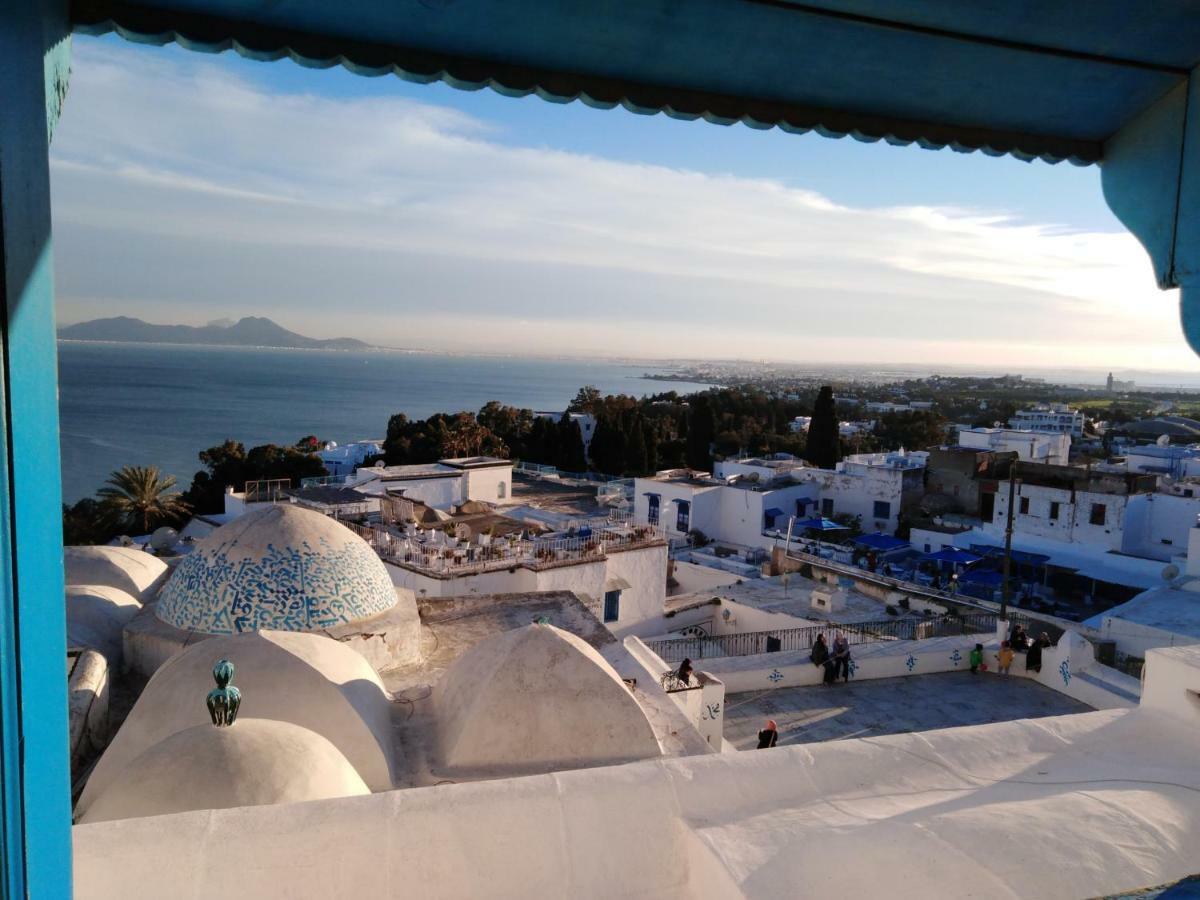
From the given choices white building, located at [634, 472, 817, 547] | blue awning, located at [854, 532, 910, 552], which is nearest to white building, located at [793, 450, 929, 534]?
white building, located at [634, 472, 817, 547]

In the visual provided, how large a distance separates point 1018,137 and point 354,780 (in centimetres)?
451

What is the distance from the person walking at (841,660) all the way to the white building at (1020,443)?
22.4 m

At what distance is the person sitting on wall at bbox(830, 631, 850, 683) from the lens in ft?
42.9

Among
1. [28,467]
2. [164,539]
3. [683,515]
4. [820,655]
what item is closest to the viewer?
[28,467]

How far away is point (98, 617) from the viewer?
369 inches

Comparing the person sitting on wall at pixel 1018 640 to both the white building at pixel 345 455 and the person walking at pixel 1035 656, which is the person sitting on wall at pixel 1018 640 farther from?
→ the white building at pixel 345 455

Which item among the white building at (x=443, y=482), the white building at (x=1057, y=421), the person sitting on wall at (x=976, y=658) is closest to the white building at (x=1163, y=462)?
the white building at (x=1057, y=421)

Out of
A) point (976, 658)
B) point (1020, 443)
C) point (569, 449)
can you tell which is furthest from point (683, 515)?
point (569, 449)

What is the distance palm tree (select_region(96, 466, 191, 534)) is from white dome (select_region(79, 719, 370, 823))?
2487 cm

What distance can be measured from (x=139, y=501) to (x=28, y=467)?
28586mm

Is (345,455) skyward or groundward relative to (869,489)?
groundward

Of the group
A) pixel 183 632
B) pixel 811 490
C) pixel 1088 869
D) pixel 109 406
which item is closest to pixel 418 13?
pixel 1088 869

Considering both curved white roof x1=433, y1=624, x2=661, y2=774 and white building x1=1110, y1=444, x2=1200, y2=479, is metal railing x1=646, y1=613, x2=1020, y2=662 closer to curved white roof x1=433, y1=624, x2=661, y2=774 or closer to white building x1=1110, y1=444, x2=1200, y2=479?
curved white roof x1=433, y1=624, x2=661, y2=774

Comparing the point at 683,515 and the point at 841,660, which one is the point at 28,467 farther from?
the point at 683,515
